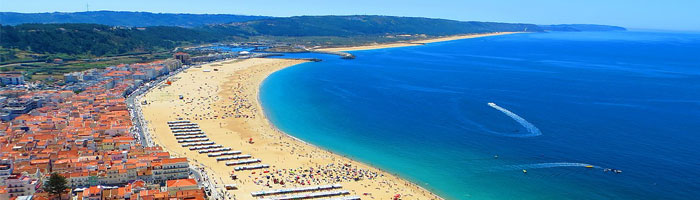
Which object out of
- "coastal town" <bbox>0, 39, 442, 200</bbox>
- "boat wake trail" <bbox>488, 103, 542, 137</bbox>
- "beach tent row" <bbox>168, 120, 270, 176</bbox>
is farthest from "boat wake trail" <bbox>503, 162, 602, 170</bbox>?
"beach tent row" <bbox>168, 120, 270, 176</bbox>

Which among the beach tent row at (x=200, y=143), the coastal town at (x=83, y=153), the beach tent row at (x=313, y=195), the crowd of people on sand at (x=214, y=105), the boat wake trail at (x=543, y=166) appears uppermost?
the coastal town at (x=83, y=153)

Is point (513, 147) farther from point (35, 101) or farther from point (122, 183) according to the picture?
point (35, 101)

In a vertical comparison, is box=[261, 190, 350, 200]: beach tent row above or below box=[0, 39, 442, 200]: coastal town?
below

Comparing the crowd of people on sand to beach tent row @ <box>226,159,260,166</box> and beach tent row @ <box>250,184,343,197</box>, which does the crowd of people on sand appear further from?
beach tent row @ <box>250,184,343,197</box>

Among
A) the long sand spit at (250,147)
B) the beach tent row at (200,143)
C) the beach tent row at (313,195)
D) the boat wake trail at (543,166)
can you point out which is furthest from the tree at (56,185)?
the boat wake trail at (543,166)

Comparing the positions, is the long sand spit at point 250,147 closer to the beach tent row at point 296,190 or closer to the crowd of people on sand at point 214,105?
the crowd of people on sand at point 214,105

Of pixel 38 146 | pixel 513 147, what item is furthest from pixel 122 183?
pixel 513 147
